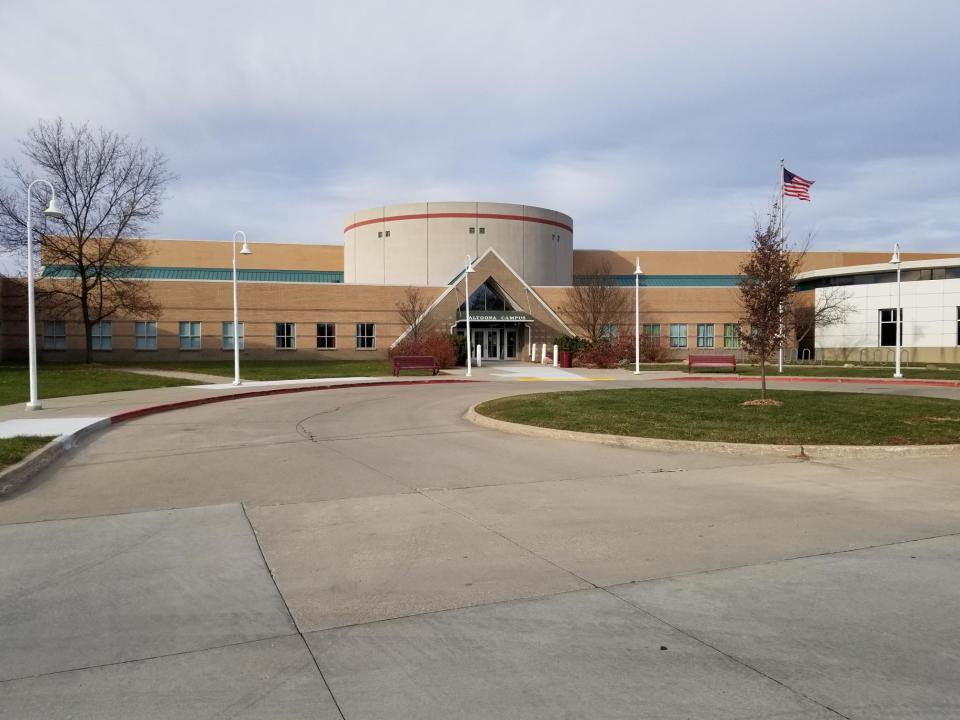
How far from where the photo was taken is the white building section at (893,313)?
4341 centimetres

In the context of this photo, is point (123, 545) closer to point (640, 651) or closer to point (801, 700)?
point (640, 651)

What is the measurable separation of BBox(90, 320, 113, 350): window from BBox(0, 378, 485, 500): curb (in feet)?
82.1

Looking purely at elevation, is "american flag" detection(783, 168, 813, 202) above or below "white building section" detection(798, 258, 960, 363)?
above

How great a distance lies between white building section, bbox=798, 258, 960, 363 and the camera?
4341cm

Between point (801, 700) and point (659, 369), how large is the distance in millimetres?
37804

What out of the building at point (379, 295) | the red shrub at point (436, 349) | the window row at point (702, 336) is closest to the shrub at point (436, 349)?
the red shrub at point (436, 349)

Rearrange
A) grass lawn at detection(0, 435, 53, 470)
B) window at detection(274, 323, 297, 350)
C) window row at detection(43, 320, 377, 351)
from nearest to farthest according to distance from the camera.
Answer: grass lawn at detection(0, 435, 53, 470), window row at detection(43, 320, 377, 351), window at detection(274, 323, 297, 350)

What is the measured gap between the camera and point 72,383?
26.1 metres

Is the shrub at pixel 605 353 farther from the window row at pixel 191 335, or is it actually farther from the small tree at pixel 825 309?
the window row at pixel 191 335

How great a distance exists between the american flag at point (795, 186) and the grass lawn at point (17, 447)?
102 feet

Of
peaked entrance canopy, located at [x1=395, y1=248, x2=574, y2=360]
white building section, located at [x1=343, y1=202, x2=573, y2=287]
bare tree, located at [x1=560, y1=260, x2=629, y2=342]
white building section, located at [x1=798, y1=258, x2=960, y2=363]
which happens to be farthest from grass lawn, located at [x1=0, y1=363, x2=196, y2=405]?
white building section, located at [x1=798, y1=258, x2=960, y2=363]

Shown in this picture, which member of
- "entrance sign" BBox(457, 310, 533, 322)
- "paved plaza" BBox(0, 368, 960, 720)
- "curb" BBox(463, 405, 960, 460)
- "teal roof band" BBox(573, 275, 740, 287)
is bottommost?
"paved plaza" BBox(0, 368, 960, 720)

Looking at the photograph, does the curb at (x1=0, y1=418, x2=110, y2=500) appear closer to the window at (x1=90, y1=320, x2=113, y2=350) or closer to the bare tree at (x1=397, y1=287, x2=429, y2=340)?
the bare tree at (x1=397, y1=287, x2=429, y2=340)

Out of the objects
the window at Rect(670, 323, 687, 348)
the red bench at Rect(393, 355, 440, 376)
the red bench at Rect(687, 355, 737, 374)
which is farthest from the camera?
the window at Rect(670, 323, 687, 348)
